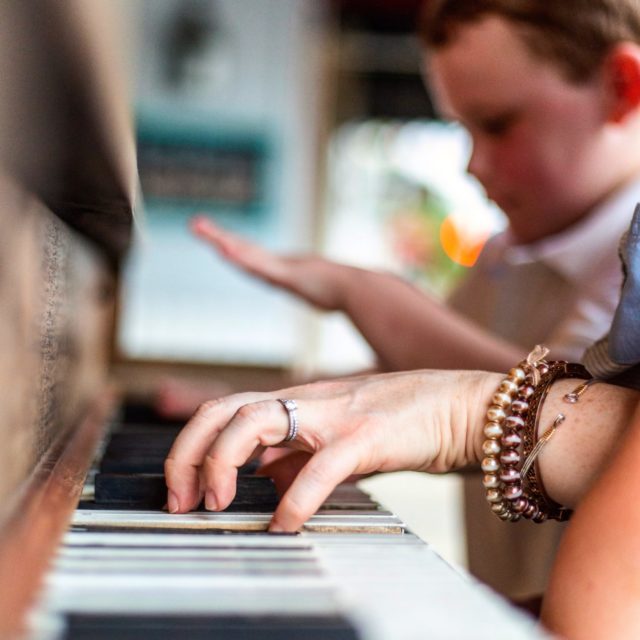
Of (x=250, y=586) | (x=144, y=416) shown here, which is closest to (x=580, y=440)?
(x=250, y=586)

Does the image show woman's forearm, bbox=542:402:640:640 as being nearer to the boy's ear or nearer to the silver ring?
the silver ring

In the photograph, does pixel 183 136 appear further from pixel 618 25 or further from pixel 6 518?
pixel 6 518

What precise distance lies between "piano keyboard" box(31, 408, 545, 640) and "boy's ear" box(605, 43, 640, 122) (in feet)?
2.56

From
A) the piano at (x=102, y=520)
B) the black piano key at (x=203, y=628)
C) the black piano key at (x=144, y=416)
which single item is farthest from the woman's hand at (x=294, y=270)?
the black piano key at (x=203, y=628)

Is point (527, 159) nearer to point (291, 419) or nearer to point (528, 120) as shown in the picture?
point (528, 120)

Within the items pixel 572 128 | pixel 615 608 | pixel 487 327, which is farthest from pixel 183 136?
pixel 615 608

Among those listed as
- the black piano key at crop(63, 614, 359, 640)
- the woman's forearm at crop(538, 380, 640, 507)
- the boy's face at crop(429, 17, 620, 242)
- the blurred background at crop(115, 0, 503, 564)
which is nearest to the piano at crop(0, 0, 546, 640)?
the black piano key at crop(63, 614, 359, 640)

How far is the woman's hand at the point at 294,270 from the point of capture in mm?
1205

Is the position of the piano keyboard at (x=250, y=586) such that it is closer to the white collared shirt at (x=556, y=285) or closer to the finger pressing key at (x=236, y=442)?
the finger pressing key at (x=236, y=442)

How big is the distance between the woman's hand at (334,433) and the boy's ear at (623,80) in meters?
0.65

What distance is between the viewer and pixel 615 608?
0.51m

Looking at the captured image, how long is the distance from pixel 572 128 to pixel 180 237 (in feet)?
10.4

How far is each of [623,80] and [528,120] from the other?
13cm

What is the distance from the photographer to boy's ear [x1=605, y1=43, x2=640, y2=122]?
114 centimetres
